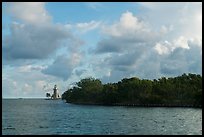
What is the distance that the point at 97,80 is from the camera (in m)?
109

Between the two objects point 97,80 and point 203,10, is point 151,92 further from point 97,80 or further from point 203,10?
point 203,10

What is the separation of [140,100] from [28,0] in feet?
276

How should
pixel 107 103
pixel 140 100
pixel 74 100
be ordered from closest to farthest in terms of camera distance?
pixel 140 100, pixel 107 103, pixel 74 100

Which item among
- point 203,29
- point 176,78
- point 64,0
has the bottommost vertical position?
point 203,29

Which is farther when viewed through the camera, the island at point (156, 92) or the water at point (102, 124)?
the island at point (156, 92)

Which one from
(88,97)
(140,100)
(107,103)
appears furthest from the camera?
(88,97)

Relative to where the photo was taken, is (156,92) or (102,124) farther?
(156,92)

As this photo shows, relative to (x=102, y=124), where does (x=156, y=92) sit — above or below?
above

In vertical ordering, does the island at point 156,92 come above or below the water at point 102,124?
above

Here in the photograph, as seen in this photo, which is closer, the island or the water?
the water

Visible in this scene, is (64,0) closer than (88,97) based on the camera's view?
Yes

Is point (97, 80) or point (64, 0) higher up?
point (97, 80)

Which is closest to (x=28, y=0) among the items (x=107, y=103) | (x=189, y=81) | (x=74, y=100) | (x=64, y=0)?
(x=64, y=0)

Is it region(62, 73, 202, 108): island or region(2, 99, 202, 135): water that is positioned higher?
→ region(62, 73, 202, 108): island
